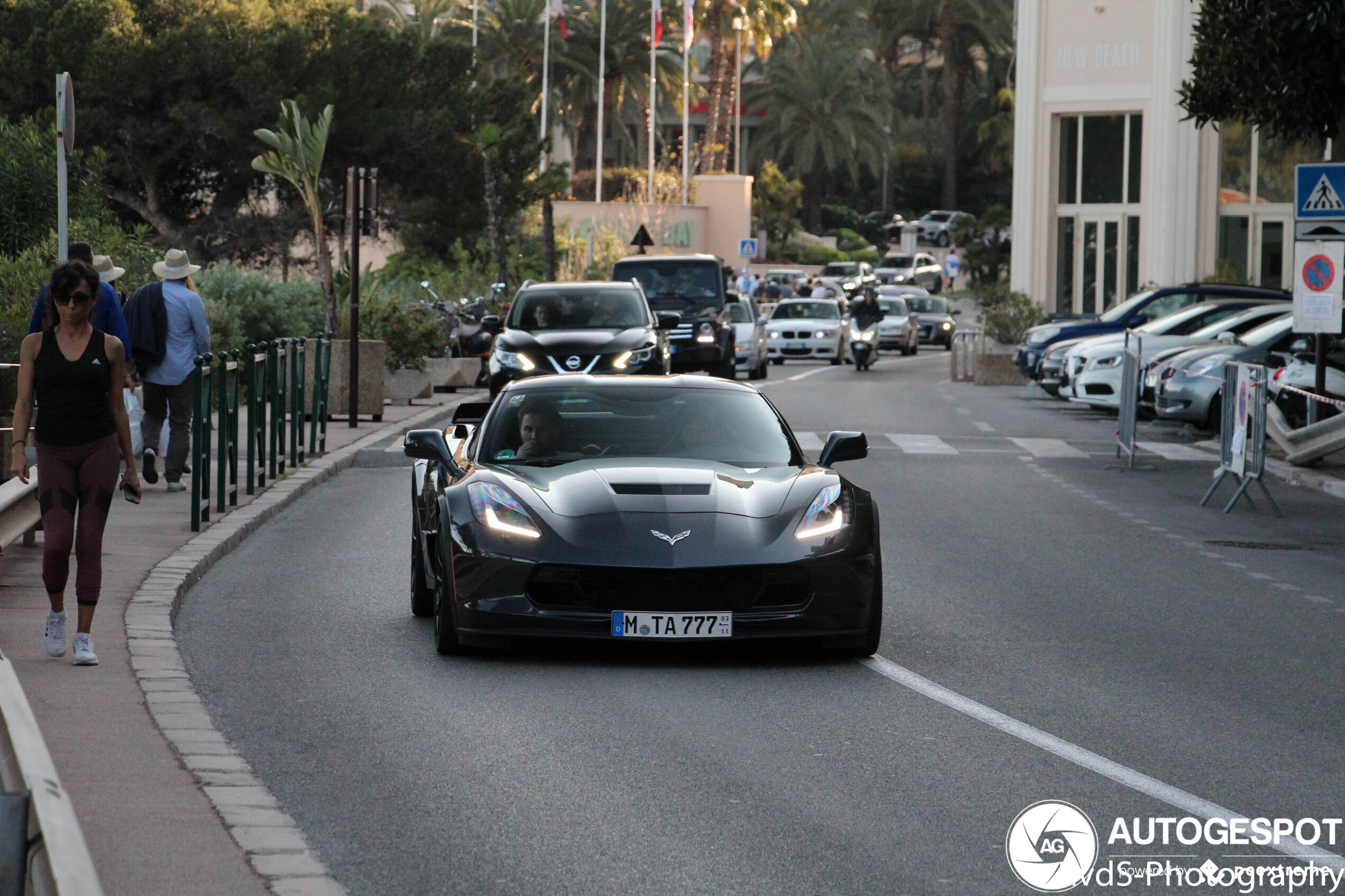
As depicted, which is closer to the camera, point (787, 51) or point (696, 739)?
point (696, 739)

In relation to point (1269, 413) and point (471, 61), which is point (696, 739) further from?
point (471, 61)

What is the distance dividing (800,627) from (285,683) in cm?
226

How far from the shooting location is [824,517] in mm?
9031

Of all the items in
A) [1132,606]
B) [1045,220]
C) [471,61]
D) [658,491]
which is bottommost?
[1132,606]

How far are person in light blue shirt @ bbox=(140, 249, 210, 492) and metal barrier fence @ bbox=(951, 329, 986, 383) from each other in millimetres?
26779

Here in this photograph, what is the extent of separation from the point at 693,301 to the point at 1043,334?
6.52 metres

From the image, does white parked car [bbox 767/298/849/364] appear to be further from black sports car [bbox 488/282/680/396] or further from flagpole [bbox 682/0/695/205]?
flagpole [bbox 682/0/695/205]

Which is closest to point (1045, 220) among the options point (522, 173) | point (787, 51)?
point (522, 173)

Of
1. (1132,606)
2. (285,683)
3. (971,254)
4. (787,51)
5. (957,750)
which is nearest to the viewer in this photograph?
(957,750)

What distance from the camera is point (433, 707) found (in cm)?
801

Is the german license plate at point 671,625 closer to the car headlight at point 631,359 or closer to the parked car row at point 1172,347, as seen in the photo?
the parked car row at point 1172,347

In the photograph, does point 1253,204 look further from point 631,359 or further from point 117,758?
point 117,758

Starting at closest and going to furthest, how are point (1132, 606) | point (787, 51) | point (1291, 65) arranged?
point (1132, 606), point (1291, 65), point (787, 51)

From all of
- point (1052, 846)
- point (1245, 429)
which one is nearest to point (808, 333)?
point (1245, 429)
